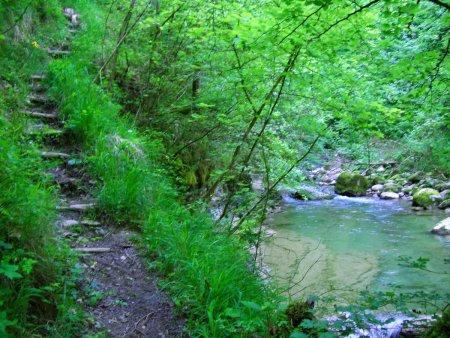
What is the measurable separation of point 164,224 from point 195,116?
1.78m

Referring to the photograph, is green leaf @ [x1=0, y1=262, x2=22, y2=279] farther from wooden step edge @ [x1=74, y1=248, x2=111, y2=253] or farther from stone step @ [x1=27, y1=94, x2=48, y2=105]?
stone step @ [x1=27, y1=94, x2=48, y2=105]

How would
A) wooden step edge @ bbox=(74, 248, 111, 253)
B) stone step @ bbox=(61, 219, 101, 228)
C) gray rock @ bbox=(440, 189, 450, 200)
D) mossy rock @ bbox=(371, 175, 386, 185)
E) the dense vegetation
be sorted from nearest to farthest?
the dense vegetation < wooden step edge @ bbox=(74, 248, 111, 253) < stone step @ bbox=(61, 219, 101, 228) < gray rock @ bbox=(440, 189, 450, 200) < mossy rock @ bbox=(371, 175, 386, 185)

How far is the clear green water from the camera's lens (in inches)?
251

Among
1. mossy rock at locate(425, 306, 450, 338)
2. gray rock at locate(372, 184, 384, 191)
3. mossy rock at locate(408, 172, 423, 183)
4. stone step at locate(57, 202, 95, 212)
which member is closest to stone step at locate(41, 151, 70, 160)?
stone step at locate(57, 202, 95, 212)

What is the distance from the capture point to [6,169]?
2691mm

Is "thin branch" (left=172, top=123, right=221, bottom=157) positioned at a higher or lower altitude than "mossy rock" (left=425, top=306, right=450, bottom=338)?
higher

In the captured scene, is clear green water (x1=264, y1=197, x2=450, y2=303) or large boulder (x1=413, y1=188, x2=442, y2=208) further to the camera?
A: large boulder (x1=413, y1=188, x2=442, y2=208)

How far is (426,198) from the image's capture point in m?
12.1

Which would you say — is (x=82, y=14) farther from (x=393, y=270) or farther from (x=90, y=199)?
(x=393, y=270)

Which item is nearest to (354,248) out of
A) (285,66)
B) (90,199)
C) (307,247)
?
(307,247)

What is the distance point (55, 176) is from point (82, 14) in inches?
212


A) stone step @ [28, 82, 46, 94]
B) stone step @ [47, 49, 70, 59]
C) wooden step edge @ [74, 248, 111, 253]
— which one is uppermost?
stone step @ [47, 49, 70, 59]

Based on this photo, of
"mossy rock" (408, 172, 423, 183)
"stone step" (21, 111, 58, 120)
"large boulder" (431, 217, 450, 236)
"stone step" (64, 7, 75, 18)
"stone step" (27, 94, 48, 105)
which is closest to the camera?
"stone step" (21, 111, 58, 120)

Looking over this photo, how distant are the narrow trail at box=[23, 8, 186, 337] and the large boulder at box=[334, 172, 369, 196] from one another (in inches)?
498
